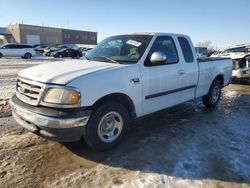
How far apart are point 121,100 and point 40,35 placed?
8696cm

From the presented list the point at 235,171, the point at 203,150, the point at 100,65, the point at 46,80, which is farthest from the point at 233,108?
the point at 46,80

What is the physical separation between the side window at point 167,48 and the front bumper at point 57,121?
1.95 m

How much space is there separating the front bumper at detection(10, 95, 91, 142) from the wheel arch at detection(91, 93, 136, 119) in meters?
0.28

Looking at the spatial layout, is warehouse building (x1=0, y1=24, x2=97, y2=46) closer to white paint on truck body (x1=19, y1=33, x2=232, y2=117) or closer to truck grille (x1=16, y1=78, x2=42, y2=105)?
white paint on truck body (x1=19, y1=33, x2=232, y2=117)

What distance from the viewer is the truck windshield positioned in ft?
15.6

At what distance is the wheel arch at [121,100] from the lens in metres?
3.96

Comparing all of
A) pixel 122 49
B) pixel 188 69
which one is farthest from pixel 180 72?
pixel 122 49

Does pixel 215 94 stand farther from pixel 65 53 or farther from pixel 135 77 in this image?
pixel 65 53

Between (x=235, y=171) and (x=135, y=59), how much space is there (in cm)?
235

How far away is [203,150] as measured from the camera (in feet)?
14.5

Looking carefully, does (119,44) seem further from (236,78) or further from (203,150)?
(236,78)

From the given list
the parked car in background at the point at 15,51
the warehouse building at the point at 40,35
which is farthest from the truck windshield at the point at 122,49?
the warehouse building at the point at 40,35

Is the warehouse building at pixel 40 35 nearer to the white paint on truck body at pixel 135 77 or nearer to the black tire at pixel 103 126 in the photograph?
the white paint on truck body at pixel 135 77

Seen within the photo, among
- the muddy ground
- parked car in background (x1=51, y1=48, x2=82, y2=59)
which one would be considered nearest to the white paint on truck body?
the muddy ground
